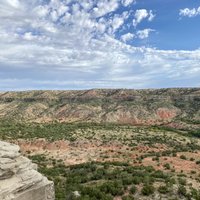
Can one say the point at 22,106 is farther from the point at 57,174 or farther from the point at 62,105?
the point at 57,174

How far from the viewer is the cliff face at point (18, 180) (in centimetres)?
1487

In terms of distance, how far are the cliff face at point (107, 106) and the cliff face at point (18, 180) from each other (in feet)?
292

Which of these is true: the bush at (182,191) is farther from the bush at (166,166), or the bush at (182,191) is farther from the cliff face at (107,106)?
the cliff face at (107,106)

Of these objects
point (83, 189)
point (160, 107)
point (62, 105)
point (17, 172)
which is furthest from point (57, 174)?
point (62, 105)

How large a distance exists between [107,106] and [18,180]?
113 meters

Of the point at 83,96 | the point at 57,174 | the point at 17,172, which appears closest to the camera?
the point at 17,172

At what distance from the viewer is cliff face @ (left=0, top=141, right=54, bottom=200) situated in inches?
585

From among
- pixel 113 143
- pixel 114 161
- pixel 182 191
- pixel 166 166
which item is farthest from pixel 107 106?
pixel 182 191

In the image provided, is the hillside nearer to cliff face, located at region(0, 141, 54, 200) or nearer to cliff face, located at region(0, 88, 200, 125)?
cliff face, located at region(0, 88, 200, 125)

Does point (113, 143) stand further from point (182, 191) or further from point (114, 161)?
point (182, 191)

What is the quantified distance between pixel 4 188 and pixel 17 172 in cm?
133

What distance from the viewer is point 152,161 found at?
137ft

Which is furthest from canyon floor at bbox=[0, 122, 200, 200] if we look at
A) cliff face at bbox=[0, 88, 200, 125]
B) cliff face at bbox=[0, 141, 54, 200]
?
cliff face at bbox=[0, 88, 200, 125]

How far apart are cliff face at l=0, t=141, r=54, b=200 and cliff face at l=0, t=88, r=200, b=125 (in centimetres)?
8901
